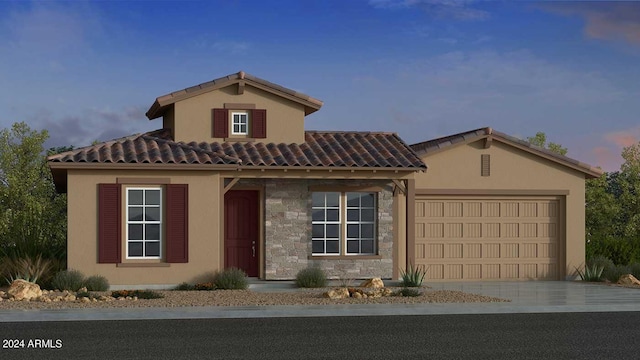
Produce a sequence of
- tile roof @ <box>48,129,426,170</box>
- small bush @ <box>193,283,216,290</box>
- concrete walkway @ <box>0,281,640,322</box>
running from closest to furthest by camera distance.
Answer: concrete walkway @ <box>0,281,640,322</box>
small bush @ <box>193,283,216,290</box>
tile roof @ <box>48,129,426,170</box>

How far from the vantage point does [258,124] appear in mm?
23516

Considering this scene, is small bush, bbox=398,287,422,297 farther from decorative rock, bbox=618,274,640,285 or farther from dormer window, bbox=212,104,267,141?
decorative rock, bbox=618,274,640,285

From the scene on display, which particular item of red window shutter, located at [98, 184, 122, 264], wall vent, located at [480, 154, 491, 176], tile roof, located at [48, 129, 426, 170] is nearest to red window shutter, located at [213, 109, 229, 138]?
tile roof, located at [48, 129, 426, 170]

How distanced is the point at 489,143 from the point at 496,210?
181cm

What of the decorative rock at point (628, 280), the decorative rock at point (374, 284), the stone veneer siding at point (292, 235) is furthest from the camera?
the decorative rock at point (628, 280)

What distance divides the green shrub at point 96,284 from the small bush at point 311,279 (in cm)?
440

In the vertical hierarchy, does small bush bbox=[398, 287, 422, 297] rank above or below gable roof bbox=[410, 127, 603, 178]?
below

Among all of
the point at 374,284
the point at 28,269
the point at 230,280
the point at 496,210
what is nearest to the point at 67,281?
the point at 28,269

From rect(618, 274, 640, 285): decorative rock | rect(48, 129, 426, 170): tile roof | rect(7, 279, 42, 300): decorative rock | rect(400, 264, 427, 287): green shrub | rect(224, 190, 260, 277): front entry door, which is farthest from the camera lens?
rect(618, 274, 640, 285): decorative rock

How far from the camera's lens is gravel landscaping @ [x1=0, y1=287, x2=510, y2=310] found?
1764cm

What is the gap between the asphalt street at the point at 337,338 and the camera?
38.6ft

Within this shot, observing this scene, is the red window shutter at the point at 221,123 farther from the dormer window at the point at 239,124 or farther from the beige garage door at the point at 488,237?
the beige garage door at the point at 488,237

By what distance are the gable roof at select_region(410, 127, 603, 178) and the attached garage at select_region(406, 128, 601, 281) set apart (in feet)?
0.09

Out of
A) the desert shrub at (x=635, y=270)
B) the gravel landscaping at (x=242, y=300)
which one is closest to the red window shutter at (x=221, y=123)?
the gravel landscaping at (x=242, y=300)
